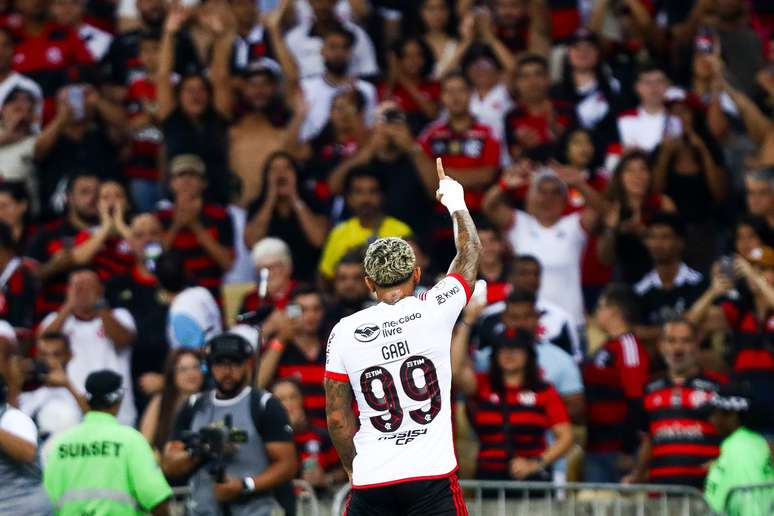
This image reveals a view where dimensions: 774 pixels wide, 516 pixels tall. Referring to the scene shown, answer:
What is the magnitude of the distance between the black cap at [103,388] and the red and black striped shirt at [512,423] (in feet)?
10.2

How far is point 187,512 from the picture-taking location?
1125 cm

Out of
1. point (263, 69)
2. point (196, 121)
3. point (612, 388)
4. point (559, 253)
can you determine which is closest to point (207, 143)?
point (196, 121)

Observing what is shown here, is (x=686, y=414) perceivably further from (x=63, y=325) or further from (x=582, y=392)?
(x=63, y=325)

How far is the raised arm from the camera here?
8719mm

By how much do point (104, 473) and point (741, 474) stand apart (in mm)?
4291

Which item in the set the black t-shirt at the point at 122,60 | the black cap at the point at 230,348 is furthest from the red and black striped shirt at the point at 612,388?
the black t-shirt at the point at 122,60

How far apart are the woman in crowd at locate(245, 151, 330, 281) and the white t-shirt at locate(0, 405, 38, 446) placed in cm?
513

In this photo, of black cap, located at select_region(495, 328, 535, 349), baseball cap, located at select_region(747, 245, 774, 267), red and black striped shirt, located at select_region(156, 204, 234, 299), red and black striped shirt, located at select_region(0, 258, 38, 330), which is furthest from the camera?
red and black striped shirt, located at select_region(156, 204, 234, 299)

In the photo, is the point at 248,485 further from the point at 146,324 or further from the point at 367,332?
the point at 146,324

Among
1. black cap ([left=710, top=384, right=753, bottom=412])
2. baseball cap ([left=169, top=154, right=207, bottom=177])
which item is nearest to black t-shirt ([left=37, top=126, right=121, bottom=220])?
baseball cap ([left=169, top=154, right=207, bottom=177])

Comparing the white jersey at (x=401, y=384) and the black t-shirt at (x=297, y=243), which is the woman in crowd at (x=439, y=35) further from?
the white jersey at (x=401, y=384)

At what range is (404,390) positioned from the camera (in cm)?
842

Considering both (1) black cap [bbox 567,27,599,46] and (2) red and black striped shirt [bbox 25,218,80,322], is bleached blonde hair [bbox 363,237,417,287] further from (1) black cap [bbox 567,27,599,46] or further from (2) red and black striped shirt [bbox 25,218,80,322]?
(1) black cap [bbox 567,27,599,46]

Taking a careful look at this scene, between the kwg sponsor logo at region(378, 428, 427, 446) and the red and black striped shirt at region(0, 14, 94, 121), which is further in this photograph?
the red and black striped shirt at region(0, 14, 94, 121)
